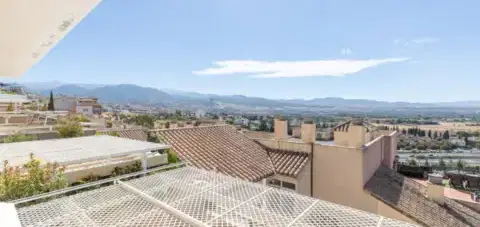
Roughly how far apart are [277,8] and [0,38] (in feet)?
76.1

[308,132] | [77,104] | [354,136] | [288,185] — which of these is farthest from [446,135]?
[77,104]

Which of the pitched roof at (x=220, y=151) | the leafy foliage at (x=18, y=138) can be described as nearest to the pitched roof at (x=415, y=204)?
the pitched roof at (x=220, y=151)

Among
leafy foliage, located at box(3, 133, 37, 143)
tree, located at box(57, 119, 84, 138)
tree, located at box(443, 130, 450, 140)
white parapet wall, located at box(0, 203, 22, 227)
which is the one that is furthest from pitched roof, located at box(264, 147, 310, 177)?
tree, located at box(443, 130, 450, 140)

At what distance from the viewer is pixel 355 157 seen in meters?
12.0

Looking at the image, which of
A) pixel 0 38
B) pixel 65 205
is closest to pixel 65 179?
pixel 65 205

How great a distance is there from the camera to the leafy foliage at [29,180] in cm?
561

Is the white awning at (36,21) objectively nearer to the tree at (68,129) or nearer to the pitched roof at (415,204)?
the tree at (68,129)

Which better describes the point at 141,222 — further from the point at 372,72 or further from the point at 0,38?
the point at 372,72

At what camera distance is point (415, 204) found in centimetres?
1201

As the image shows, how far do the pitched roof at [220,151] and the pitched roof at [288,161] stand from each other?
0.35 m

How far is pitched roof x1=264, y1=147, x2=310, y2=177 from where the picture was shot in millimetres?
12203

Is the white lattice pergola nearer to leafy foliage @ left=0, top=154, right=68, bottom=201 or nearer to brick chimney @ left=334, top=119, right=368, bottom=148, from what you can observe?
leafy foliage @ left=0, top=154, right=68, bottom=201

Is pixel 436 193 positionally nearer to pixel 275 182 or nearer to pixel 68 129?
pixel 275 182

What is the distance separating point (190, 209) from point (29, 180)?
3924 mm
